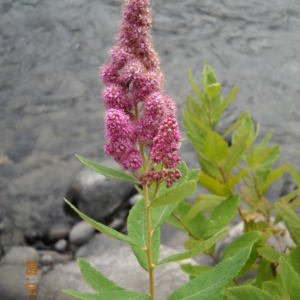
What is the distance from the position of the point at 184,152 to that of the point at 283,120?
1.38 metres

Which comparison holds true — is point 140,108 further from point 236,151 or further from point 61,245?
point 61,245

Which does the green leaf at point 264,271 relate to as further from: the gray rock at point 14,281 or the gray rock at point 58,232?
the gray rock at point 58,232

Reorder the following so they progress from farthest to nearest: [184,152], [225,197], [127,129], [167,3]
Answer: [167,3]
[184,152]
[225,197]
[127,129]

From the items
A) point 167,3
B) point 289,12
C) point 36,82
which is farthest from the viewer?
point 167,3

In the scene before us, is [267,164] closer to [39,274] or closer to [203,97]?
[203,97]

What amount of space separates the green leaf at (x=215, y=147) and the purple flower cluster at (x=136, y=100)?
2.01 feet

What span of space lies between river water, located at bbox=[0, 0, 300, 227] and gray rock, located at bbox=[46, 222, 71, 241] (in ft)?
0.64

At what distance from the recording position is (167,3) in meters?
7.23

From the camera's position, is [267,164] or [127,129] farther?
[267,164]

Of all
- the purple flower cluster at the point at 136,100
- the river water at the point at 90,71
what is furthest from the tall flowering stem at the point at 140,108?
the river water at the point at 90,71

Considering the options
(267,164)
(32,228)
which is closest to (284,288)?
(267,164)

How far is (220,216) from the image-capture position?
1.94m

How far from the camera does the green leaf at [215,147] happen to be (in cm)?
188

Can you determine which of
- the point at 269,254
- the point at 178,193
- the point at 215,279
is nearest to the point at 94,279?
the point at 215,279
